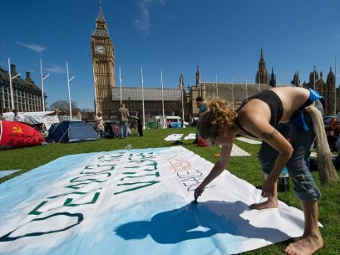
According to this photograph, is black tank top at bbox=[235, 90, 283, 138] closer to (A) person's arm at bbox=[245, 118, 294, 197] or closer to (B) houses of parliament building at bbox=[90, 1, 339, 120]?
(A) person's arm at bbox=[245, 118, 294, 197]

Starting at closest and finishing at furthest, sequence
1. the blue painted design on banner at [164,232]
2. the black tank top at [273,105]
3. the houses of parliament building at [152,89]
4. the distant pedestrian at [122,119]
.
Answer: the black tank top at [273,105], the blue painted design on banner at [164,232], the distant pedestrian at [122,119], the houses of parliament building at [152,89]

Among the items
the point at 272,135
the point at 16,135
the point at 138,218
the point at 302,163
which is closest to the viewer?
the point at 272,135

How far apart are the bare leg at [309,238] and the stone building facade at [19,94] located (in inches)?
2061

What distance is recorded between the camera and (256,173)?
2803 millimetres

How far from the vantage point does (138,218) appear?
166cm

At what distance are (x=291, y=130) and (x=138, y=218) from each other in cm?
155

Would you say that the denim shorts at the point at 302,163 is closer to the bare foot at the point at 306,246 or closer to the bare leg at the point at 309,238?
the bare leg at the point at 309,238

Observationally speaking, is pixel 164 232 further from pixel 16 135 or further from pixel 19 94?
pixel 19 94

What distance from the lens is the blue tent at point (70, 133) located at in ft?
29.9

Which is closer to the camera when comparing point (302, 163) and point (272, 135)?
point (272, 135)

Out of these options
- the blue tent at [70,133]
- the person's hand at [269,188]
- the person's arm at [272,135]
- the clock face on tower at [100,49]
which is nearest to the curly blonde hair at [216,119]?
the person's arm at [272,135]

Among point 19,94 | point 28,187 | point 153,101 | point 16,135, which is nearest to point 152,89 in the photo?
point 153,101

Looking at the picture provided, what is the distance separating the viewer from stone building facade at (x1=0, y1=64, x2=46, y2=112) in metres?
41.4

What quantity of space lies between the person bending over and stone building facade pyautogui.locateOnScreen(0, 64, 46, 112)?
51943 mm
